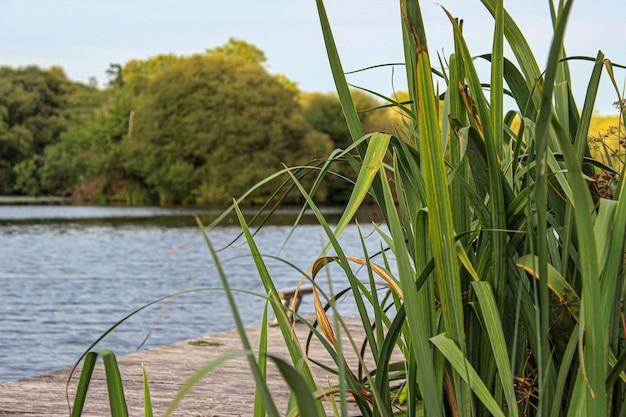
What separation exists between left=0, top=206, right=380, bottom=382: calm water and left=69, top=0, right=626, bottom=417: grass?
0.19m

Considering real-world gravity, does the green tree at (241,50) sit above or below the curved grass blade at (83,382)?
above

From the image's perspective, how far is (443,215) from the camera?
54.4 inches

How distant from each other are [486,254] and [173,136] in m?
60.9

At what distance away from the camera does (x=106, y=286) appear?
1633 cm

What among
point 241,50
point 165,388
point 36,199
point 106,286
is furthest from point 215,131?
point 165,388

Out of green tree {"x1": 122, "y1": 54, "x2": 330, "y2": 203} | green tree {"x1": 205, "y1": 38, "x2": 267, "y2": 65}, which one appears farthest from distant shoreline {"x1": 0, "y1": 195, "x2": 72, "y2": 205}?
green tree {"x1": 205, "y1": 38, "x2": 267, "y2": 65}

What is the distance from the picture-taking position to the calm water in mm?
9461

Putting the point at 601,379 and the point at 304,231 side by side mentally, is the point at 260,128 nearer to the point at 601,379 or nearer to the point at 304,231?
the point at 304,231

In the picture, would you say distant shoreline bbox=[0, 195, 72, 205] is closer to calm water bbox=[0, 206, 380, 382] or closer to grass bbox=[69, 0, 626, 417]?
calm water bbox=[0, 206, 380, 382]

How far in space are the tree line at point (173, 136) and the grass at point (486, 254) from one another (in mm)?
51024

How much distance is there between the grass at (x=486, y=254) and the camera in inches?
52.3

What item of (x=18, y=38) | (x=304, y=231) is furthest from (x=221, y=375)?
(x=18, y=38)

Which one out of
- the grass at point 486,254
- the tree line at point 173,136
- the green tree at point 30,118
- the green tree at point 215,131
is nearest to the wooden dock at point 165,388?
the grass at point 486,254

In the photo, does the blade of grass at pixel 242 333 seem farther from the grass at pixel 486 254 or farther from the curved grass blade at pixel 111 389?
the curved grass blade at pixel 111 389
